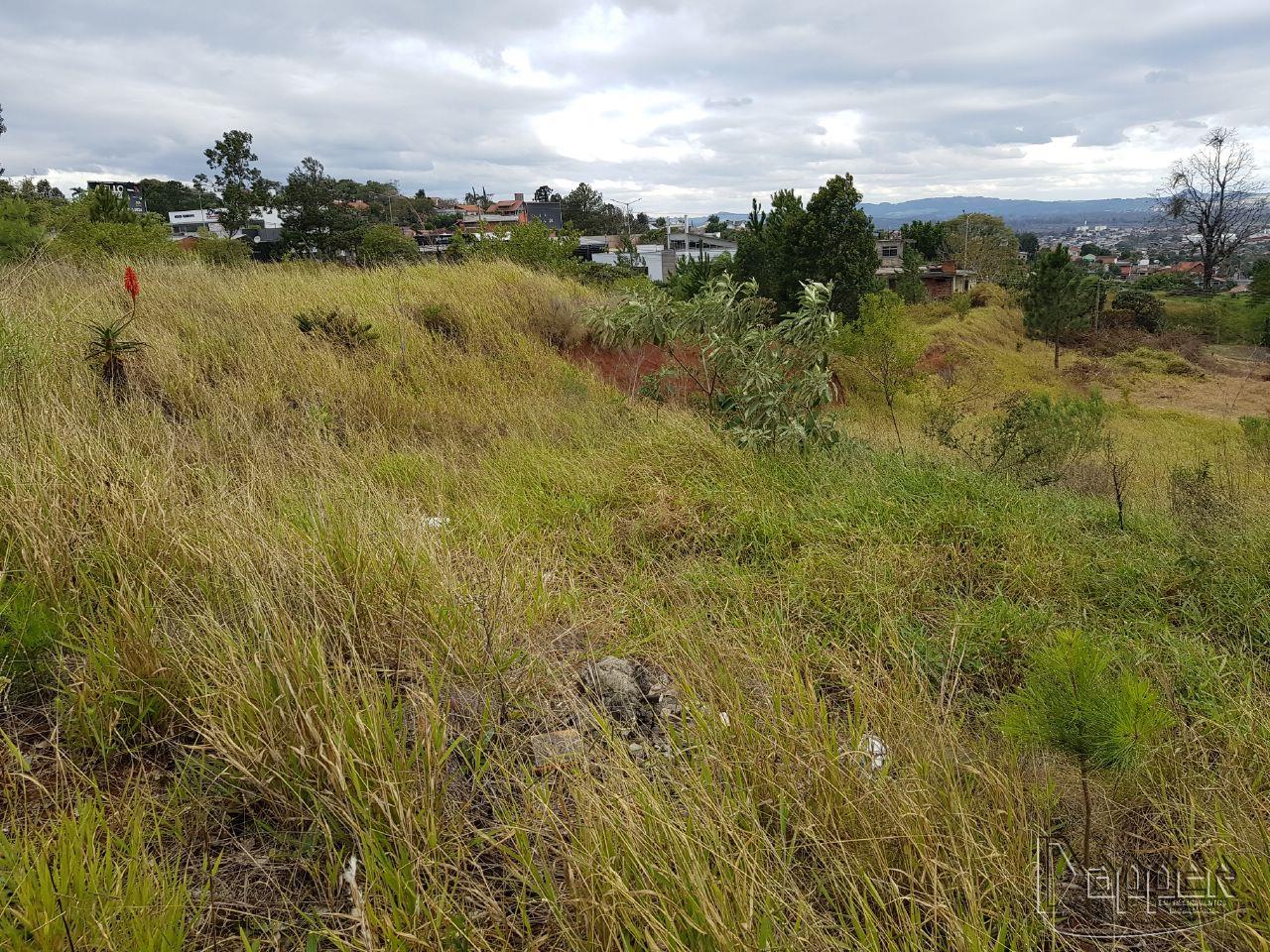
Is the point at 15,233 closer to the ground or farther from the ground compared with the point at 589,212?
closer to the ground

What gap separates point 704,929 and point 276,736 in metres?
1.13

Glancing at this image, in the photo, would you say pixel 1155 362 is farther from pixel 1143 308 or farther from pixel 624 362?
pixel 624 362

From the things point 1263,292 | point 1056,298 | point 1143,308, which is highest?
point 1263,292

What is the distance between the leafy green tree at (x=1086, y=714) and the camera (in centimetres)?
164

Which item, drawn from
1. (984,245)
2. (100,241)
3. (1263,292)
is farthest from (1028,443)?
(984,245)

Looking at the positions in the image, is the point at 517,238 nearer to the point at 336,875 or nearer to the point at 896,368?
the point at 896,368

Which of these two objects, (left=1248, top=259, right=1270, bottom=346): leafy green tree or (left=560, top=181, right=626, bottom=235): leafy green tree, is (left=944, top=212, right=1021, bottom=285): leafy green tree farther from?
(left=560, top=181, right=626, bottom=235): leafy green tree

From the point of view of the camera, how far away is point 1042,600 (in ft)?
11.9

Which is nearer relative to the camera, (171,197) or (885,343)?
(885,343)

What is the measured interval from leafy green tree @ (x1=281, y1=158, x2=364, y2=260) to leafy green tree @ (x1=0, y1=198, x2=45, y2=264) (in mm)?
26913

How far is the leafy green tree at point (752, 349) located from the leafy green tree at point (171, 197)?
76612 mm

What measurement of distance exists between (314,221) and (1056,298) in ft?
111

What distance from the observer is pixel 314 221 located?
121 feet

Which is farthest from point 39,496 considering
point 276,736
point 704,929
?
point 704,929
